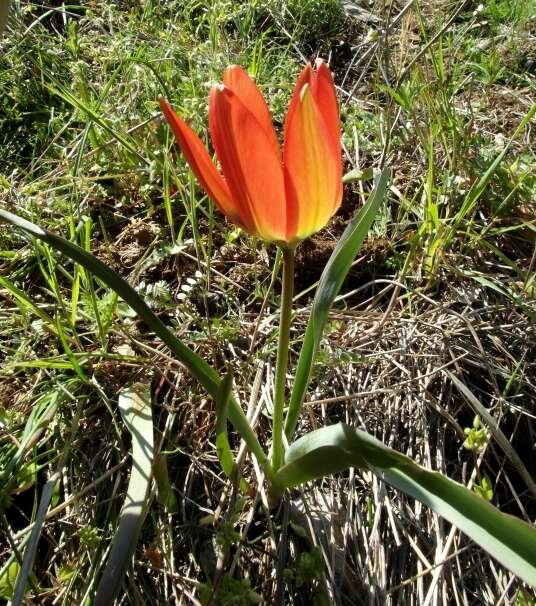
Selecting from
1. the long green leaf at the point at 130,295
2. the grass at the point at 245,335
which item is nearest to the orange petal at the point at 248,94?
the long green leaf at the point at 130,295

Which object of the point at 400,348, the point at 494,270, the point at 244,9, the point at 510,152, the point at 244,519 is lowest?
the point at 244,519

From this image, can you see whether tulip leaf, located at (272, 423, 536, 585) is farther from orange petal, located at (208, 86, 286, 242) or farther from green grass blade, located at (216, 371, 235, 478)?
orange petal, located at (208, 86, 286, 242)

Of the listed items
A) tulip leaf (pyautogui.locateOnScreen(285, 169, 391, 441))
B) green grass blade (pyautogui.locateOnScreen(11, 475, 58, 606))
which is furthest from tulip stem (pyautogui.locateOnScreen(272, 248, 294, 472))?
green grass blade (pyautogui.locateOnScreen(11, 475, 58, 606))

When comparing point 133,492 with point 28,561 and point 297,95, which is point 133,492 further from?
point 297,95

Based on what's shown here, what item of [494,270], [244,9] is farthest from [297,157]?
[244,9]

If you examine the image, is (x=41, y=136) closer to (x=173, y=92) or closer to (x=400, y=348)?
(x=173, y=92)

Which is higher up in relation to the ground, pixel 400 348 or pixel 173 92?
pixel 173 92

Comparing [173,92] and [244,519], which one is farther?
[173,92]
